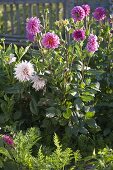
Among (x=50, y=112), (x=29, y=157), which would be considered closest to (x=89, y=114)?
(x=50, y=112)

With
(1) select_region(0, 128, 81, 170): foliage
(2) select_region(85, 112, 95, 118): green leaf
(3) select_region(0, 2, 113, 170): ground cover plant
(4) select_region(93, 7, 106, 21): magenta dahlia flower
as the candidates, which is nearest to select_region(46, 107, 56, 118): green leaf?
(3) select_region(0, 2, 113, 170): ground cover plant

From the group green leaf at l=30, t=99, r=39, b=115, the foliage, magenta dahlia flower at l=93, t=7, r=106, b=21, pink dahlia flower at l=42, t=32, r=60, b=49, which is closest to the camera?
the foliage

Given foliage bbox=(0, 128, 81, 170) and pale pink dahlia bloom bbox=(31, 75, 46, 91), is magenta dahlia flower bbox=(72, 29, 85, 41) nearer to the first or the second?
pale pink dahlia bloom bbox=(31, 75, 46, 91)

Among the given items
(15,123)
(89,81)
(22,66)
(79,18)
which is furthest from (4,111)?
(79,18)

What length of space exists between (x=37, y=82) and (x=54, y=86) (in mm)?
134

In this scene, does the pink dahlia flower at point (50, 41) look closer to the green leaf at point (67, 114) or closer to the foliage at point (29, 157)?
the green leaf at point (67, 114)

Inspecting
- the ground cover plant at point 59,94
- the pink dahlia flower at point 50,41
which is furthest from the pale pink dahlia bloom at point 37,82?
the pink dahlia flower at point 50,41

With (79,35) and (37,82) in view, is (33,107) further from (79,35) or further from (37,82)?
(79,35)

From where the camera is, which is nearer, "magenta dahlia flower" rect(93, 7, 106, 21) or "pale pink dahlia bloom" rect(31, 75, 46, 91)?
"pale pink dahlia bloom" rect(31, 75, 46, 91)

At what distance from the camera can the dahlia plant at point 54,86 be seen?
2758mm

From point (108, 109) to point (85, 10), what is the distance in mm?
769

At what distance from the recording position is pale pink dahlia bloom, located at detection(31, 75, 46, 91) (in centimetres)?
275

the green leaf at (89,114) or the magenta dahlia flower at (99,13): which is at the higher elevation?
the magenta dahlia flower at (99,13)

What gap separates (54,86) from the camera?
2814 mm
